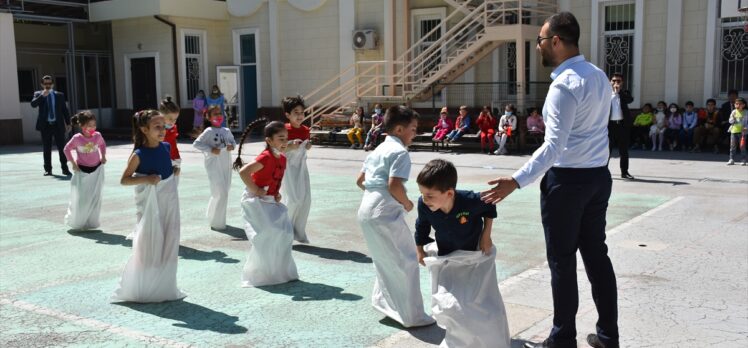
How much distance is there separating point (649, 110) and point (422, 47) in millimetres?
6782

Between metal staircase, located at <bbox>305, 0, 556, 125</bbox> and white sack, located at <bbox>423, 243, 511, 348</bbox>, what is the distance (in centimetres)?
1461

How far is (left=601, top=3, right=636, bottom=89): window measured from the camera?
18203 millimetres

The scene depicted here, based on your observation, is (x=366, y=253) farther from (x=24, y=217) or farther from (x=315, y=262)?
(x=24, y=217)

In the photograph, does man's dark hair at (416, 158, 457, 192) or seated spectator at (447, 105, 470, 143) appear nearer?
man's dark hair at (416, 158, 457, 192)

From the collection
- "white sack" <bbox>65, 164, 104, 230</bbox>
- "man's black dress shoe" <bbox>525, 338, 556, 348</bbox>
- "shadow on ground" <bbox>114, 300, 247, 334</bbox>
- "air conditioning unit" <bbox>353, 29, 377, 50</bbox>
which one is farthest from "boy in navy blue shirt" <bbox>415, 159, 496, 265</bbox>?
"air conditioning unit" <bbox>353, 29, 377, 50</bbox>

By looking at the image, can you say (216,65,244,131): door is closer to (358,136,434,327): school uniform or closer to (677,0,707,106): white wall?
(677,0,707,106): white wall

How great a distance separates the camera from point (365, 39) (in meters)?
21.7

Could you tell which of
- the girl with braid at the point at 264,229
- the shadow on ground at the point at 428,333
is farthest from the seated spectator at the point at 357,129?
the shadow on ground at the point at 428,333

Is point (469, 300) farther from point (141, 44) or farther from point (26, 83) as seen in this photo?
point (26, 83)

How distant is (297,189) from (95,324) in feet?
9.37

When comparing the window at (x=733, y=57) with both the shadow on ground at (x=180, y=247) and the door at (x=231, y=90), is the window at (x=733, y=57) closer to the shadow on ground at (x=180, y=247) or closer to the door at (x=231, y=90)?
the shadow on ground at (x=180, y=247)

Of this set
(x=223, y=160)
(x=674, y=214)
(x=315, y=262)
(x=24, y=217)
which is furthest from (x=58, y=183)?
(x=674, y=214)

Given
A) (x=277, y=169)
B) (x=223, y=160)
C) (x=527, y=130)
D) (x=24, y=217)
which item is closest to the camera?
(x=277, y=169)

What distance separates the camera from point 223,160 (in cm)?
866
